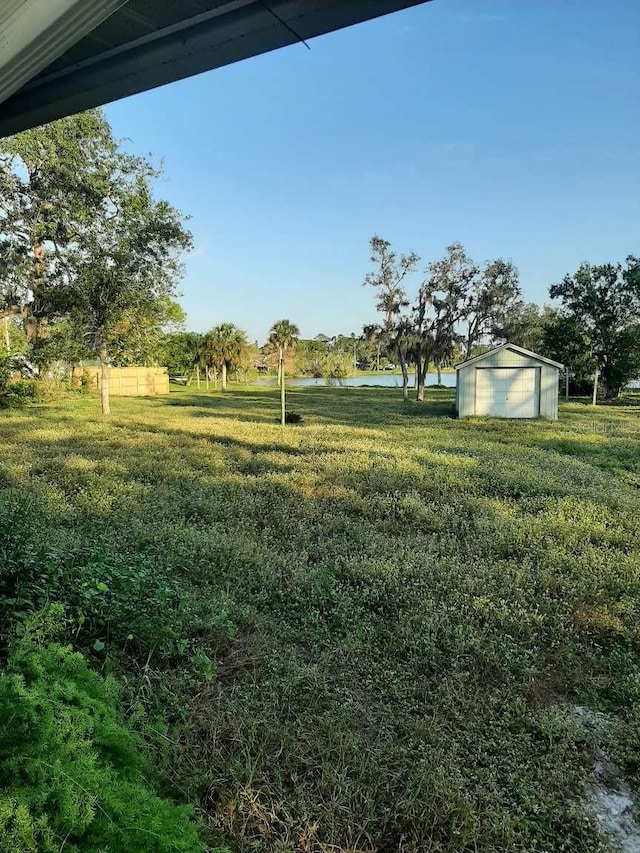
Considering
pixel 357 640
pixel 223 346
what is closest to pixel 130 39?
pixel 357 640

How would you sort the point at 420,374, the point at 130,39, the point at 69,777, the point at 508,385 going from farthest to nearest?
the point at 420,374
the point at 508,385
the point at 130,39
the point at 69,777

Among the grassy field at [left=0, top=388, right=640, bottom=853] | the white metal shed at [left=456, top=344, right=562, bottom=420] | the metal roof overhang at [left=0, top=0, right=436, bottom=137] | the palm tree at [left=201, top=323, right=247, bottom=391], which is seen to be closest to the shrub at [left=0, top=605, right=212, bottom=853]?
the grassy field at [left=0, top=388, right=640, bottom=853]

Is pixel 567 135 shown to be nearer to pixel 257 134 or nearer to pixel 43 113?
pixel 257 134

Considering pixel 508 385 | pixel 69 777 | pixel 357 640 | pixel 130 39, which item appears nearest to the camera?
pixel 69 777

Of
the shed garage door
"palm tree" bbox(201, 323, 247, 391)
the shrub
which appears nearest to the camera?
the shrub

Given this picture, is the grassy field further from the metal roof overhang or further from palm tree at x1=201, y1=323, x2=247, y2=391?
palm tree at x1=201, y1=323, x2=247, y2=391

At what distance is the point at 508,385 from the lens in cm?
1777

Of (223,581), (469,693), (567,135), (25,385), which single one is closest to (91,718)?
(469,693)

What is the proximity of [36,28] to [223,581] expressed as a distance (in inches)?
130

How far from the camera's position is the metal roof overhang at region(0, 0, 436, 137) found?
1208mm

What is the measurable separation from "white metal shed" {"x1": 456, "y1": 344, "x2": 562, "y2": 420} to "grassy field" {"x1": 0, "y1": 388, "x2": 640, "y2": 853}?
11568mm

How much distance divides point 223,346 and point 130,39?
3429cm

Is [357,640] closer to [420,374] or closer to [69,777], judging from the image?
[69,777]

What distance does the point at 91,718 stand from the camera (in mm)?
1583
